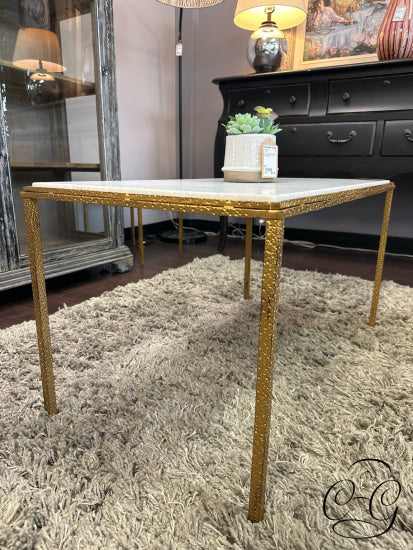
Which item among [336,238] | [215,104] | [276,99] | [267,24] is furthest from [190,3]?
[336,238]

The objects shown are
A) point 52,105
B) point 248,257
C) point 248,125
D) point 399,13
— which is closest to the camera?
→ point 248,125

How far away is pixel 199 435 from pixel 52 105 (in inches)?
56.8

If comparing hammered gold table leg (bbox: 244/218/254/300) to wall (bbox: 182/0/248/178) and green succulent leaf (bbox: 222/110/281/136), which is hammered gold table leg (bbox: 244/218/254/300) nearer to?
green succulent leaf (bbox: 222/110/281/136)

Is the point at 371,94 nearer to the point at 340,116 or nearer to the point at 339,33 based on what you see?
the point at 340,116

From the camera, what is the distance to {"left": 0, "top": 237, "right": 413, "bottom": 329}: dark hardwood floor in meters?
1.38

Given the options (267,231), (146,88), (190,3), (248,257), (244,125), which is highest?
(190,3)

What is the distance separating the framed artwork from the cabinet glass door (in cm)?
130

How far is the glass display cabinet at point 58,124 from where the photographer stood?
1336 millimetres

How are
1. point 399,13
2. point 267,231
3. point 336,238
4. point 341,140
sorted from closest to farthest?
point 267,231 < point 399,13 < point 341,140 < point 336,238

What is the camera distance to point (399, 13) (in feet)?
5.46

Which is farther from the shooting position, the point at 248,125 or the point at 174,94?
the point at 174,94

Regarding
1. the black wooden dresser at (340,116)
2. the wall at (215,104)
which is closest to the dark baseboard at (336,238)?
the wall at (215,104)

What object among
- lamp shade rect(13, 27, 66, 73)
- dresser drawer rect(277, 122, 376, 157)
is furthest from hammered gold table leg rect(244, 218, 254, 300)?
lamp shade rect(13, 27, 66, 73)

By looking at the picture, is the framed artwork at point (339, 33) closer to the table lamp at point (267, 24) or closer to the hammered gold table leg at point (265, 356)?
the table lamp at point (267, 24)
